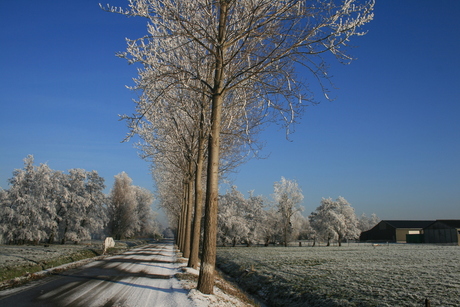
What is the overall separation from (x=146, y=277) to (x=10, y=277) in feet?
14.9

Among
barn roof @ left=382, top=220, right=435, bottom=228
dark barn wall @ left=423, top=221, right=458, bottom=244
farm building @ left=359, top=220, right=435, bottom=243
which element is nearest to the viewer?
dark barn wall @ left=423, top=221, right=458, bottom=244

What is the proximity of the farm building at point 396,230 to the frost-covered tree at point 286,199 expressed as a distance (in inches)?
1306

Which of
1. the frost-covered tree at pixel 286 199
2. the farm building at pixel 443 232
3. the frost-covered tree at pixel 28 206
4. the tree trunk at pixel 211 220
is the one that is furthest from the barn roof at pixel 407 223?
the tree trunk at pixel 211 220

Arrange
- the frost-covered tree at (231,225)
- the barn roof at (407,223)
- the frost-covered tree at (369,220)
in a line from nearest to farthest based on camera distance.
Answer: the frost-covered tree at (231,225)
the barn roof at (407,223)
the frost-covered tree at (369,220)

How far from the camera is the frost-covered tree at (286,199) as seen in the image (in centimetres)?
6383

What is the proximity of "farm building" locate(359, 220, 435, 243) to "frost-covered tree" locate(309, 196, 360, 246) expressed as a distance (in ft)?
54.4

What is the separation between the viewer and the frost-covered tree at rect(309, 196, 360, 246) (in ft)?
215

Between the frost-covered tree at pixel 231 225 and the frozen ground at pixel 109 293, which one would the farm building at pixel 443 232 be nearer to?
the frost-covered tree at pixel 231 225

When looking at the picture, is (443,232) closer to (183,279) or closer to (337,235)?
(337,235)

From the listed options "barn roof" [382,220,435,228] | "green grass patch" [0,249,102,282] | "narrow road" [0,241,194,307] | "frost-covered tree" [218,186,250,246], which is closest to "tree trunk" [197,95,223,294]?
"narrow road" [0,241,194,307]

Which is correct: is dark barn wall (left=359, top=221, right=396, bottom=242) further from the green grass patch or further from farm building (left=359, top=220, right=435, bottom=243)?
the green grass patch

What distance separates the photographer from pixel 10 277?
1106 centimetres

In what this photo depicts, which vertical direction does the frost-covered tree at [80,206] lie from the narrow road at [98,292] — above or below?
above

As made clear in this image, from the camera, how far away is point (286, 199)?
6444cm
